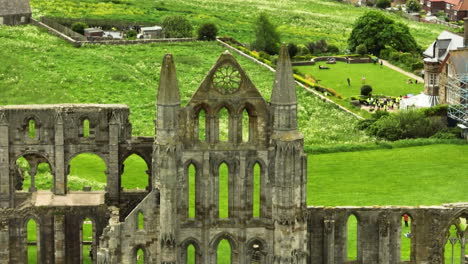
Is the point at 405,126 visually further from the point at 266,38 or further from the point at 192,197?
the point at 266,38

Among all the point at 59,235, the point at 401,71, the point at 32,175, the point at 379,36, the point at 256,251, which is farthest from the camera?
the point at 379,36

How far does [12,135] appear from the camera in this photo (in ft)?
238


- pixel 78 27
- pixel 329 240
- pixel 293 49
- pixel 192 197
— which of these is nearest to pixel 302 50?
pixel 293 49

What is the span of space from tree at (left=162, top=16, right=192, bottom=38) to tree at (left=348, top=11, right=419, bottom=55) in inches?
959

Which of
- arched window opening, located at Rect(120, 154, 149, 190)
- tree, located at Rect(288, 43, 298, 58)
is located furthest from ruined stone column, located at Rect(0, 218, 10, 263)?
tree, located at Rect(288, 43, 298, 58)

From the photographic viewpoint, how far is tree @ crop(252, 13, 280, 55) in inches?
6594

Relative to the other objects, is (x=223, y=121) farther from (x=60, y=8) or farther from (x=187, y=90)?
(x=60, y=8)

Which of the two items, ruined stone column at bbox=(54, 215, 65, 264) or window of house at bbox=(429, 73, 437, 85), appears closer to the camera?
ruined stone column at bbox=(54, 215, 65, 264)

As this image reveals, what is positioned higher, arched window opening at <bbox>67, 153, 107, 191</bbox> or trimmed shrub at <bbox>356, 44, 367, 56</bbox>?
trimmed shrub at <bbox>356, 44, 367, 56</bbox>

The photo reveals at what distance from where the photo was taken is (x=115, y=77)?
13175 cm

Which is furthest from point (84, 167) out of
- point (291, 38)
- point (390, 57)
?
point (291, 38)

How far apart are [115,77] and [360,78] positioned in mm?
35770

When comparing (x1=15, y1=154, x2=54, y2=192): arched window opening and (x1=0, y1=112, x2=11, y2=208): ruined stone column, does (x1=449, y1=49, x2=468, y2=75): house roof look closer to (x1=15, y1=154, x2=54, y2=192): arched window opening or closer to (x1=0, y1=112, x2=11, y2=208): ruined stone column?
(x1=15, y1=154, x2=54, y2=192): arched window opening

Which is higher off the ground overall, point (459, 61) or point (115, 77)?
point (459, 61)
